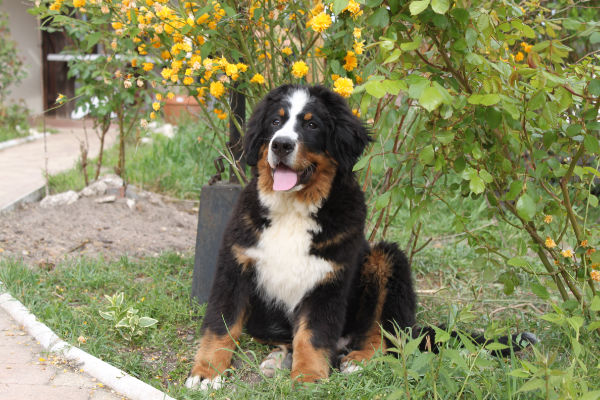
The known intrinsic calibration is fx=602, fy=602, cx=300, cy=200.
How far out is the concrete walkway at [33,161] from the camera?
6.37m

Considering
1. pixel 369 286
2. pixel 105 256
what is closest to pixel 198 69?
pixel 369 286

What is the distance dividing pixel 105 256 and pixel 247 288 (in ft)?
6.55

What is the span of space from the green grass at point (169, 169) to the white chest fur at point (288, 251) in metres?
3.29

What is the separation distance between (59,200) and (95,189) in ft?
1.18

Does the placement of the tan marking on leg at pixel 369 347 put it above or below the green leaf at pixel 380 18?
below

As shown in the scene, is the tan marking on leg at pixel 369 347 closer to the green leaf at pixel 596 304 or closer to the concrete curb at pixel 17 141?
the green leaf at pixel 596 304

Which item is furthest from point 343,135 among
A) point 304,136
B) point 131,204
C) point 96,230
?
point 131,204

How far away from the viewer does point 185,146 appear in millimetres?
7516

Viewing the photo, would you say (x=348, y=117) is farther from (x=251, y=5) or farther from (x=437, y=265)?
(x=437, y=265)

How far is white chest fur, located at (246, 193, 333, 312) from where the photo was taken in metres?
2.96

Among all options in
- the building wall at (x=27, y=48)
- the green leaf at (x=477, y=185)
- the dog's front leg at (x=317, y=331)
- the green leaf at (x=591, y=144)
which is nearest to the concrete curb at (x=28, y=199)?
the dog's front leg at (x=317, y=331)

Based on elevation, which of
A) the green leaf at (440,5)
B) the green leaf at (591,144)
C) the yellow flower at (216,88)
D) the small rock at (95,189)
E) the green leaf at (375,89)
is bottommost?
the small rock at (95,189)

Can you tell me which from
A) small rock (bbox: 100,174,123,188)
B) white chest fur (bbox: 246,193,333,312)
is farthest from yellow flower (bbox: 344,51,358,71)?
small rock (bbox: 100,174,123,188)

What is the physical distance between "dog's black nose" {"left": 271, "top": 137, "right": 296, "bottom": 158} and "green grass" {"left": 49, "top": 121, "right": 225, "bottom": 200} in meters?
3.44
